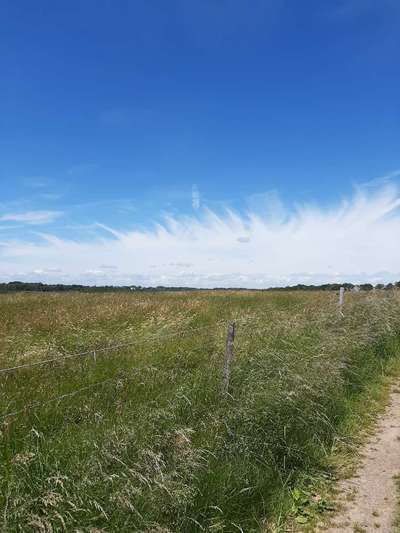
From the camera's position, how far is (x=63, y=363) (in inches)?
286

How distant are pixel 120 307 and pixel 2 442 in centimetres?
1255

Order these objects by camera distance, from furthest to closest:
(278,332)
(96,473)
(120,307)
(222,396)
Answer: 1. (120,307)
2. (278,332)
3. (222,396)
4. (96,473)

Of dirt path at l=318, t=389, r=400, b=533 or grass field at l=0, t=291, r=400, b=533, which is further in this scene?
dirt path at l=318, t=389, r=400, b=533

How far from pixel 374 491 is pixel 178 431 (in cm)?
222

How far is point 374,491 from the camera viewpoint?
4738mm

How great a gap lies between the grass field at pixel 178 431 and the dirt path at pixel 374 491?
32 cm

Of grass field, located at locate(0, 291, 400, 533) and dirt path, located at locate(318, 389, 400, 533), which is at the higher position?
grass field, located at locate(0, 291, 400, 533)

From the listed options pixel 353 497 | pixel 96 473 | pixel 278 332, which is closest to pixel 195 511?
pixel 96 473

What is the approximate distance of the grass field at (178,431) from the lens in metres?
3.47

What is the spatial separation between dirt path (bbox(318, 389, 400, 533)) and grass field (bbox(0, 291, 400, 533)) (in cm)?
32

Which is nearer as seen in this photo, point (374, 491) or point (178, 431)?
point (178, 431)

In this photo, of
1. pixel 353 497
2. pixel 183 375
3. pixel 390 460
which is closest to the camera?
pixel 353 497

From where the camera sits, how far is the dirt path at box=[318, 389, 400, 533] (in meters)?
4.17

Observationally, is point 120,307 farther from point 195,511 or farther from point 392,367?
point 195,511
